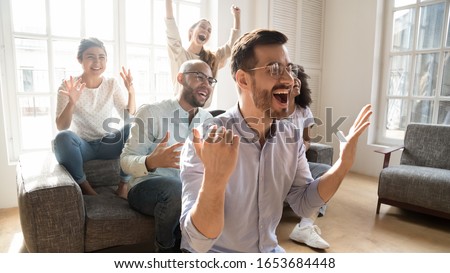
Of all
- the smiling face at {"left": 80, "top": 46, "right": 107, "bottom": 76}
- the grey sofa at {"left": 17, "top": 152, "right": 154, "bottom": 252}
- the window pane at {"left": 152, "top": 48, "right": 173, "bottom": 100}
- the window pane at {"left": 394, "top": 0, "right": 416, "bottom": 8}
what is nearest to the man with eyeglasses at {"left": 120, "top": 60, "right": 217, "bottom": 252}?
the grey sofa at {"left": 17, "top": 152, "right": 154, "bottom": 252}

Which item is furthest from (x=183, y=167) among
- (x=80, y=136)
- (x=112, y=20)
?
(x=112, y=20)

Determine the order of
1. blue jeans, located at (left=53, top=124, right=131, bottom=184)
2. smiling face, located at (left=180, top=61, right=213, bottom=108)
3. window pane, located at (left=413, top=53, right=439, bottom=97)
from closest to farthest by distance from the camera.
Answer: smiling face, located at (left=180, top=61, right=213, bottom=108), blue jeans, located at (left=53, top=124, right=131, bottom=184), window pane, located at (left=413, top=53, right=439, bottom=97)

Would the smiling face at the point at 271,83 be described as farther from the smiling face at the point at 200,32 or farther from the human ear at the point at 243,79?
the smiling face at the point at 200,32

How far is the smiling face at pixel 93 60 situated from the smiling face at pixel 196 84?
2.34 ft

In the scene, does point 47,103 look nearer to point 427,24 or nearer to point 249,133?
point 249,133

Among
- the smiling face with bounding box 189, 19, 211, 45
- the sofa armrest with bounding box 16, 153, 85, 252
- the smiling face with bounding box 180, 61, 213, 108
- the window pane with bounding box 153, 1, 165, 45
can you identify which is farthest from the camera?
the window pane with bounding box 153, 1, 165, 45

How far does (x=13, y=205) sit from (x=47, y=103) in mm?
901

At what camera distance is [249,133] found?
1093 mm

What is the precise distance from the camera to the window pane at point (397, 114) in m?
3.82

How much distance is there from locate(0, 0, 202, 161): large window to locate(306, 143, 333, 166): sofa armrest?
168cm

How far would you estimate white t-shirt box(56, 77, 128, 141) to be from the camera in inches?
84.1

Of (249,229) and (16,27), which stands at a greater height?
(16,27)

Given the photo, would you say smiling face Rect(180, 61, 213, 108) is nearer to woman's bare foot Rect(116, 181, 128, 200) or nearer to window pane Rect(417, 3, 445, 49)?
woman's bare foot Rect(116, 181, 128, 200)

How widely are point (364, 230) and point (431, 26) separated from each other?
2.53m
